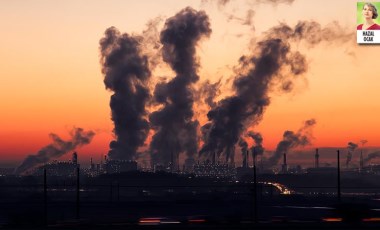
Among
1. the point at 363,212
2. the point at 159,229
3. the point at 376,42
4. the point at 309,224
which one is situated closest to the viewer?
the point at 159,229

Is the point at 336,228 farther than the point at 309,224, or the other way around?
the point at 309,224

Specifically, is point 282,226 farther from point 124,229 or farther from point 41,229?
point 41,229

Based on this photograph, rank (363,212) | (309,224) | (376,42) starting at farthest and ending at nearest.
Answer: (376,42) < (363,212) < (309,224)

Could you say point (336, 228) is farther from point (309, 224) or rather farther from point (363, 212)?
point (363, 212)

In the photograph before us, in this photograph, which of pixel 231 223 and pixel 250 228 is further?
pixel 231 223

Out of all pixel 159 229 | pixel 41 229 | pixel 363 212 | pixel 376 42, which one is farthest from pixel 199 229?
pixel 376 42

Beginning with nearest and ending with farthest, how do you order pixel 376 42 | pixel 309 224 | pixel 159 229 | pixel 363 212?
pixel 159 229
pixel 309 224
pixel 363 212
pixel 376 42

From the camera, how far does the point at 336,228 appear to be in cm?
3966

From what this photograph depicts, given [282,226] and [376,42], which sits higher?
[376,42]

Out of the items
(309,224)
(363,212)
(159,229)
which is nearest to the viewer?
(159,229)

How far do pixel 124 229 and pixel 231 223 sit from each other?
317 inches

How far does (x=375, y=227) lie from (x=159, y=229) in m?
11.4

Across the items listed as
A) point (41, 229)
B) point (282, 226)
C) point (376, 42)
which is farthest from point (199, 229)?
point (376, 42)

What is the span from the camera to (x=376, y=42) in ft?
199
